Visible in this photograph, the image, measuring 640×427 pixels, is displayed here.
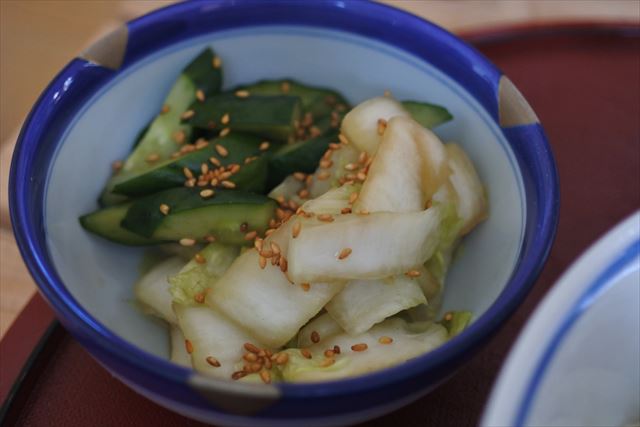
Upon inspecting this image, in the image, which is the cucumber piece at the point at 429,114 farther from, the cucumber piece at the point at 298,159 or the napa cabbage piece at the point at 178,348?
the napa cabbage piece at the point at 178,348

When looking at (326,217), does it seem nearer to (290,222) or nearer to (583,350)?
(290,222)

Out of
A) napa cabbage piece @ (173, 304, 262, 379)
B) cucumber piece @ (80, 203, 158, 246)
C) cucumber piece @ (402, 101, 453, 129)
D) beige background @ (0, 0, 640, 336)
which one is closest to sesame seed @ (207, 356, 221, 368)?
napa cabbage piece @ (173, 304, 262, 379)

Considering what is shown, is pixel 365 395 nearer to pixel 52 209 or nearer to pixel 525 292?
pixel 525 292

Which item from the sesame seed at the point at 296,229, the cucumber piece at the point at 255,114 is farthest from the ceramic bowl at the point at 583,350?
the cucumber piece at the point at 255,114

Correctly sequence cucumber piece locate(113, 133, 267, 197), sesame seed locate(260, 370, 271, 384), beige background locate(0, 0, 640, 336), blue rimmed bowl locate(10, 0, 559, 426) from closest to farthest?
blue rimmed bowl locate(10, 0, 559, 426), sesame seed locate(260, 370, 271, 384), cucumber piece locate(113, 133, 267, 197), beige background locate(0, 0, 640, 336)

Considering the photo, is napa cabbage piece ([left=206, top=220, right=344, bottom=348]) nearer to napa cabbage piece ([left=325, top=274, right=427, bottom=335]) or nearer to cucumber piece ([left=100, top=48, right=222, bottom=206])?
napa cabbage piece ([left=325, top=274, right=427, bottom=335])

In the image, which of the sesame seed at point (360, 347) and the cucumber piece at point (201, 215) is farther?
the cucumber piece at point (201, 215)

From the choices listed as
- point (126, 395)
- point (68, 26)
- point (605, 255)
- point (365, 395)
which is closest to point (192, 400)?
point (365, 395)
